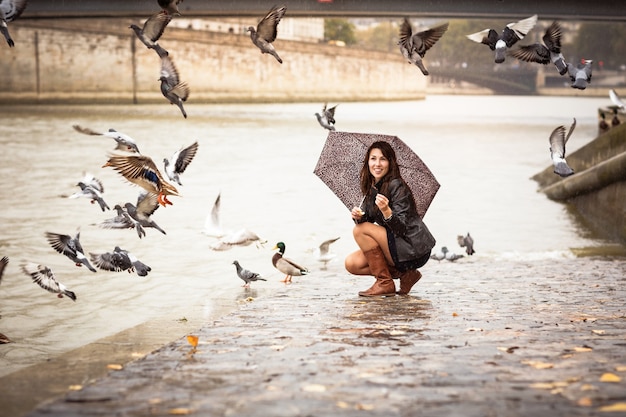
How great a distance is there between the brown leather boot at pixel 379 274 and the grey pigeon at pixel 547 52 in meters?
1.74

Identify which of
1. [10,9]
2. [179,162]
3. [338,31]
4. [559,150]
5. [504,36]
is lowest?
[338,31]

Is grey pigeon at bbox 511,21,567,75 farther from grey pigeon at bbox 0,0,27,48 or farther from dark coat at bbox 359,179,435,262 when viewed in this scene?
grey pigeon at bbox 0,0,27,48

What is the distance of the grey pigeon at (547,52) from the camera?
284 inches

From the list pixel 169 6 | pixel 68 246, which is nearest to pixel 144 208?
pixel 68 246

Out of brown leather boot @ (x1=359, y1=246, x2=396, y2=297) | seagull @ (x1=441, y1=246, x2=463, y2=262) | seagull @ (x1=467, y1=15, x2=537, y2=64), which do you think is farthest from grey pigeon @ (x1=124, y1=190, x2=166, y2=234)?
seagull @ (x1=441, y1=246, x2=463, y2=262)

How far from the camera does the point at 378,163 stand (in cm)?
667

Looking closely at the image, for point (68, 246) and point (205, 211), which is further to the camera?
point (205, 211)

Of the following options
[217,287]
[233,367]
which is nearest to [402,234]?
[233,367]

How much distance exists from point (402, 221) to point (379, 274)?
537 millimetres

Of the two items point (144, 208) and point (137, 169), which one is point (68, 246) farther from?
point (137, 169)

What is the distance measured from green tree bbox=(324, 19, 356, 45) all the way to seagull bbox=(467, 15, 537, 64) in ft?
322

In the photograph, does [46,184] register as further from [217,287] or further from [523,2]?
[523,2]

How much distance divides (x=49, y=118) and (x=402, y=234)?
38176mm

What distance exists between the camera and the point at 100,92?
58438mm
